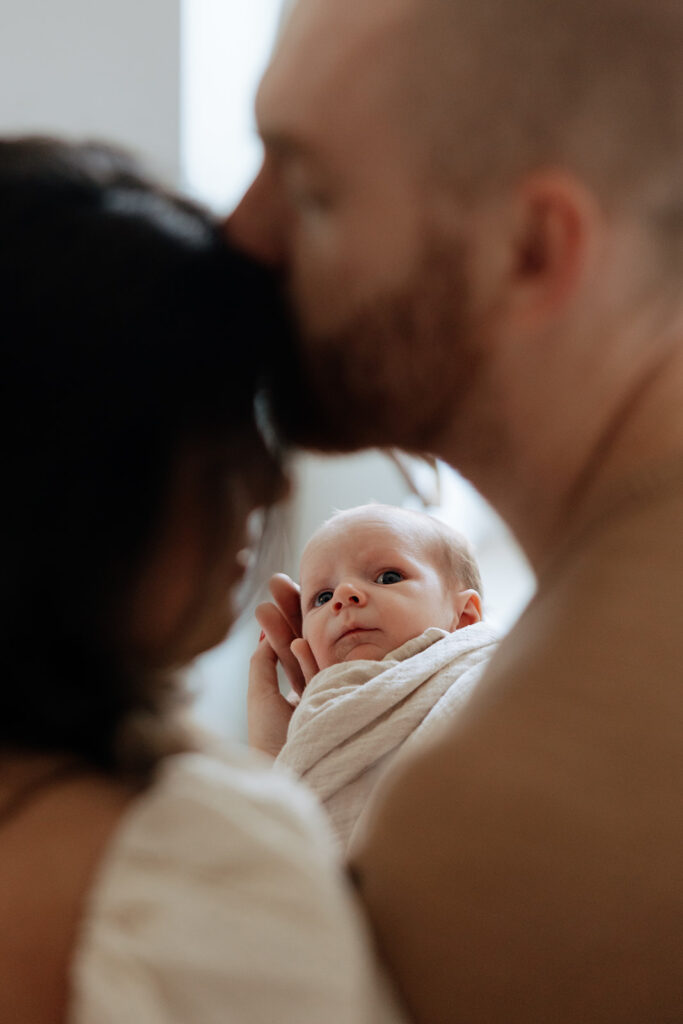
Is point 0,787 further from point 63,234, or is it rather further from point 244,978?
point 63,234

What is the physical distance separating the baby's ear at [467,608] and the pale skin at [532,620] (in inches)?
24.1

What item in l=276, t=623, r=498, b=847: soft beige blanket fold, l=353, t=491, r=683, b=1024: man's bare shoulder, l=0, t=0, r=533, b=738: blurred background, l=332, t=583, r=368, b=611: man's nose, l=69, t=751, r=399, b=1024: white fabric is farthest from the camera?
l=0, t=0, r=533, b=738: blurred background

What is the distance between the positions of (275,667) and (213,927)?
79cm

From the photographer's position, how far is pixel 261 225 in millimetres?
800

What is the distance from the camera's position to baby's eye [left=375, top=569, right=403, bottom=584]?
1.38 metres

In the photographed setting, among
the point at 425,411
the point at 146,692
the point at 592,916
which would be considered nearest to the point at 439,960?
the point at 592,916

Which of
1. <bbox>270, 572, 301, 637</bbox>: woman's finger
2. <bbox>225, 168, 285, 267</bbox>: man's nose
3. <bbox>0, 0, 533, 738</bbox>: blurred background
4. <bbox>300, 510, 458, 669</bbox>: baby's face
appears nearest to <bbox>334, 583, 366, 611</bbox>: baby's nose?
<bbox>300, 510, 458, 669</bbox>: baby's face

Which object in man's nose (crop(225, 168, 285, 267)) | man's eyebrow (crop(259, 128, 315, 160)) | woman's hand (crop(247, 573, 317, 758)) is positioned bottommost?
woman's hand (crop(247, 573, 317, 758))

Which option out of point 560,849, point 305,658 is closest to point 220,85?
point 305,658

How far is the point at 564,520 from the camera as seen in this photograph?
0.85 m

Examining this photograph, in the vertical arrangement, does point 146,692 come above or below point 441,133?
below

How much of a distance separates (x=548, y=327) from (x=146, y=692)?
37 centimetres

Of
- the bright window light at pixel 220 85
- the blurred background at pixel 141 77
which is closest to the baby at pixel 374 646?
the blurred background at pixel 141 77

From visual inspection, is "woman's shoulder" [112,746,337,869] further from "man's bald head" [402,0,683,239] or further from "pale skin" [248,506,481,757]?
"pale skin" [248,506,481,757]
